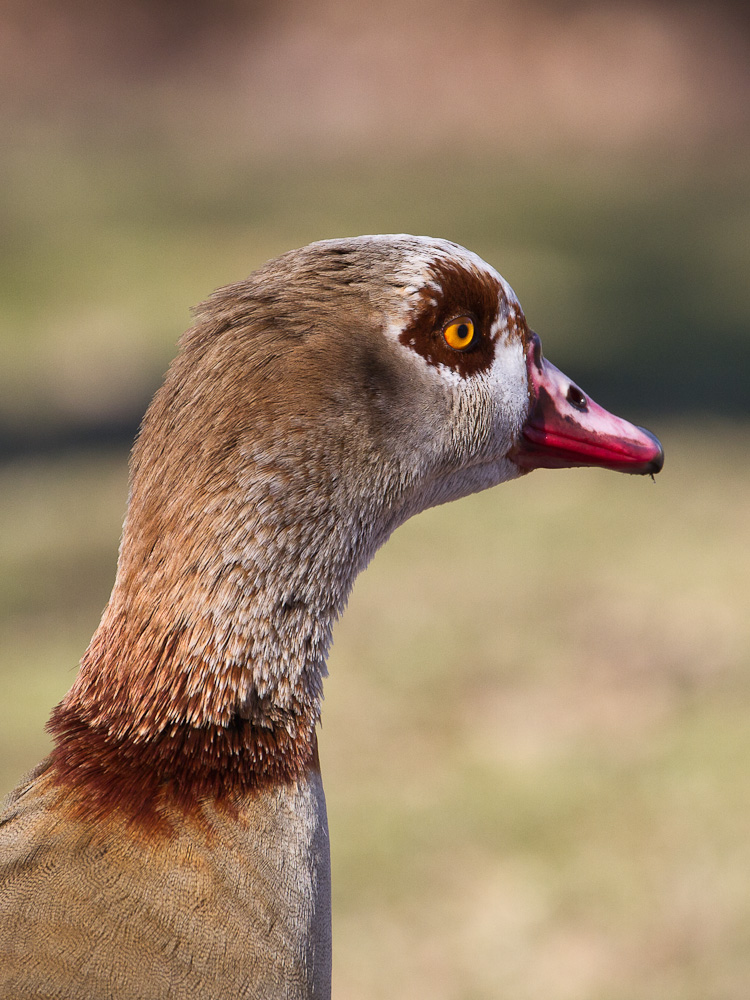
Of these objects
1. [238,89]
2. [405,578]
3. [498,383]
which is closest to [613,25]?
[238,89]

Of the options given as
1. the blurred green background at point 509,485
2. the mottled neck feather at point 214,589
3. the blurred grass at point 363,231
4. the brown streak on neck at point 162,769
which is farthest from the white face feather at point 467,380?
the blurred grass at point 363,231

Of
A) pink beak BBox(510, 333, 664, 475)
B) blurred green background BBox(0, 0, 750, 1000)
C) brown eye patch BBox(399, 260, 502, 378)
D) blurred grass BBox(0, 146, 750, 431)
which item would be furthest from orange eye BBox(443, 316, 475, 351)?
blurred grass BBox(0, 146, 750, 431)

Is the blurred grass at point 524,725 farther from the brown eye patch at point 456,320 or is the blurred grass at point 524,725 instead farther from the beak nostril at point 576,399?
the brown eye patch at point 456,320

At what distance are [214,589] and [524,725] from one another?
8.67 ft

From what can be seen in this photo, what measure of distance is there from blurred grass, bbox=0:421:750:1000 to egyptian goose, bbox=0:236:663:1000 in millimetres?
1733

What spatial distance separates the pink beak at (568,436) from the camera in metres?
1.97

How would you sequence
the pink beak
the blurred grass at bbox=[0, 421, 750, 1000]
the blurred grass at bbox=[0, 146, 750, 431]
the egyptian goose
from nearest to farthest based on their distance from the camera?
the egyptian goose
the pink beak
the blurred grass at bbox=[0, 421, 750, 1000]
the blurred grass at bbox=[0, 146, 750, 431]

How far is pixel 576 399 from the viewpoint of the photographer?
2010 mm

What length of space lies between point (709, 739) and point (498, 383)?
7.91 ft

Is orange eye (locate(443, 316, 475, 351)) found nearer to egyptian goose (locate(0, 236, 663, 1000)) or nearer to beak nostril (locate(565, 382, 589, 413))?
egyptian goose (locate(0, 236, 663, 1000))

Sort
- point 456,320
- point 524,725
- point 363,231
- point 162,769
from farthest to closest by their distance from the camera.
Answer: point 363,231 < point 524,725 < point 456,320 < point 162,769

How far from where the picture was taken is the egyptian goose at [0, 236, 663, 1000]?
146 cm

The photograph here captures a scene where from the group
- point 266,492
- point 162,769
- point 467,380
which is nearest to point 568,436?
point 467,380

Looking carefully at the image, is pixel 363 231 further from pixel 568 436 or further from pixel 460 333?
pixel 460 333
